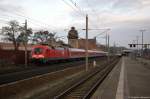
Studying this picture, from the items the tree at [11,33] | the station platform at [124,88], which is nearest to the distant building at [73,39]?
the tree at [11,33]

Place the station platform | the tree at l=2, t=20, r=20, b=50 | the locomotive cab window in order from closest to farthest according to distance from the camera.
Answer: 1. the station platform
2. the locomotive cab window
3. the tree at l=2, t=20, r=20, b=50

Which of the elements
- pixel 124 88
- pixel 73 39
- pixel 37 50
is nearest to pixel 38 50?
pixel 37 50

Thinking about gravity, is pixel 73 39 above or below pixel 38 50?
above

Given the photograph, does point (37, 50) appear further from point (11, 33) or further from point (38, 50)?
point (11, 33)

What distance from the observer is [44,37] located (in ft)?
362

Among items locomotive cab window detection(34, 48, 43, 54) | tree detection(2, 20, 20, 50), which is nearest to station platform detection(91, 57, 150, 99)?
locomotive cab window detection(34, 48, 43, 54)

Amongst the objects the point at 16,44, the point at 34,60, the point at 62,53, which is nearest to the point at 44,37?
the point at 16,44

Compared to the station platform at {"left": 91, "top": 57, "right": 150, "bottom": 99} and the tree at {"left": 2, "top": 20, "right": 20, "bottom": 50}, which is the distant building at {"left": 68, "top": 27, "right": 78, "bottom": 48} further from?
the station platform at {"left": 91, "top": 57, "right": 150, "bottom": 99}

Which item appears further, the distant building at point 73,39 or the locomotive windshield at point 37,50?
the distant building at point 73,39

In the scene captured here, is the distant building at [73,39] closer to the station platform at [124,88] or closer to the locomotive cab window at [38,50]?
the locomotive cab window at [38,50]

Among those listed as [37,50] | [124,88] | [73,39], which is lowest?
[124,88]

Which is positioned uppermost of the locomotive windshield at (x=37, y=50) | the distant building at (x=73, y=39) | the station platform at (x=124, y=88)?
the distant building at (x=73, y=39)

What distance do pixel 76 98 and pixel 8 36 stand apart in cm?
7183

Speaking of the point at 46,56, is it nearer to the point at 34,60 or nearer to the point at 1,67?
the point at 34,60
